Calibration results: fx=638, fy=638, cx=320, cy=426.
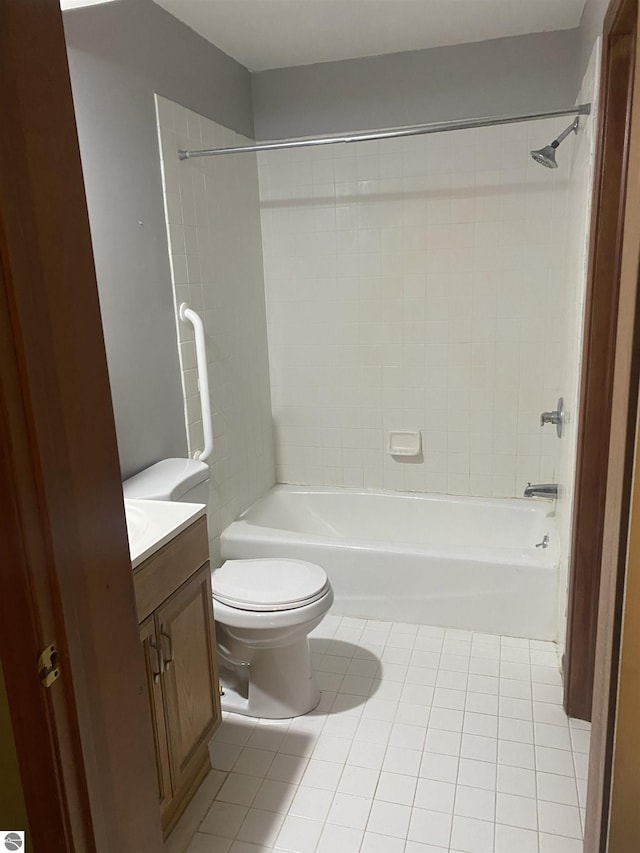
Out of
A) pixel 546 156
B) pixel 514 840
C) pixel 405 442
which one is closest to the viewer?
pixel 514 840

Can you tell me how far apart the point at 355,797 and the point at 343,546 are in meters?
1.06

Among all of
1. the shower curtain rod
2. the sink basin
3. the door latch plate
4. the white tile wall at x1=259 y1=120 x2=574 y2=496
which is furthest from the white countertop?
the white tile wall at x1=259 y1=120 x2=574 y2=496

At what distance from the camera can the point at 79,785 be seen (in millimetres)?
947

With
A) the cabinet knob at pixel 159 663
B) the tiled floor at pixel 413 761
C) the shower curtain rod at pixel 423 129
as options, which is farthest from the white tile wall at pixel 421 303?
the cabinet knob at pixel 159 663

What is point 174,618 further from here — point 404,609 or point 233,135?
point 233,135

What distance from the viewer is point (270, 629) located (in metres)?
2.04

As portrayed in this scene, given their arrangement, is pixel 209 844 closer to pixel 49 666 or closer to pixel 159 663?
pixel 159 663

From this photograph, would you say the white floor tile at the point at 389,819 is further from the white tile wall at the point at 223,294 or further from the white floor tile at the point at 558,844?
the white tile wall at the point at 223,294

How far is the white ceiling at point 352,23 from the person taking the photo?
235 centimetres

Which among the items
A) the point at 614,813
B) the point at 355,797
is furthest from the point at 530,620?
the point at 614,813

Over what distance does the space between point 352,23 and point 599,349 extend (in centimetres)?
166

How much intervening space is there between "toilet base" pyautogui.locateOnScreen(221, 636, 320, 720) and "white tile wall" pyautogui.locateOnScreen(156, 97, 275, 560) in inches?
28.1

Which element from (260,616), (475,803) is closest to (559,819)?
(475,803)

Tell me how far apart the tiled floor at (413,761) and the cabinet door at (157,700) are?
26cm
